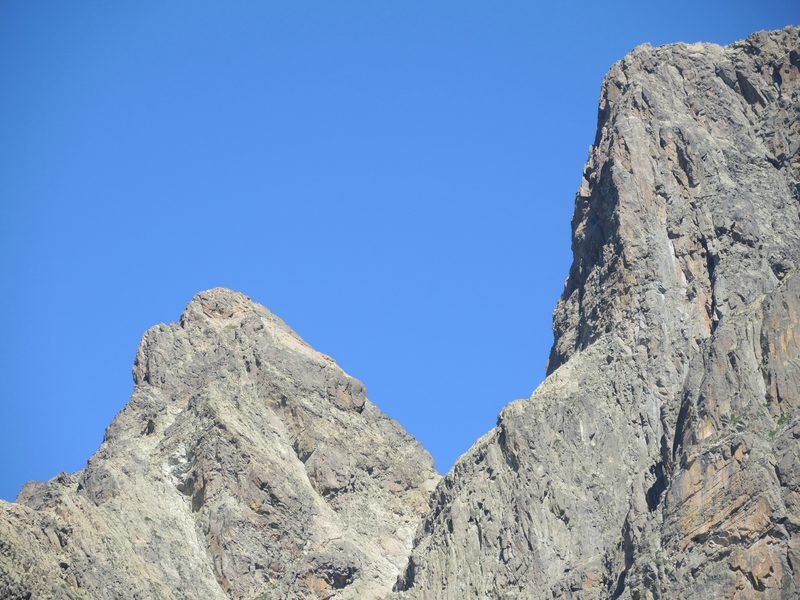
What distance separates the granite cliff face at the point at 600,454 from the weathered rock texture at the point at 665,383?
22cm

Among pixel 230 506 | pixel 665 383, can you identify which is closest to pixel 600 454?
pixel 665 383

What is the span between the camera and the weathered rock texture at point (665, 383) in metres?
135

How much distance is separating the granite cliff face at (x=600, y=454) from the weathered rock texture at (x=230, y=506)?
27 cm

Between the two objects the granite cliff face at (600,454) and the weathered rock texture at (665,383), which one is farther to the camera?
the granite cliff face at (600,454)

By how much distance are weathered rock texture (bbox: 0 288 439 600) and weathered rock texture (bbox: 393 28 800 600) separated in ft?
44.3

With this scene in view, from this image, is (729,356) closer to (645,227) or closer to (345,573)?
(645,227)

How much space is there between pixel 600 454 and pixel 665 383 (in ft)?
29.0

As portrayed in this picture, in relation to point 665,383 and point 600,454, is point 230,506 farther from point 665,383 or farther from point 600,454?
point 665,383

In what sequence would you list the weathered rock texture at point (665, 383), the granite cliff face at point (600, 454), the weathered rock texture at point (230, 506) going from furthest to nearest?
the weathered rock texture at point (230, 506)
the granite cliff face at point (600, 454)
the weathered rock texture at point (665, 383)

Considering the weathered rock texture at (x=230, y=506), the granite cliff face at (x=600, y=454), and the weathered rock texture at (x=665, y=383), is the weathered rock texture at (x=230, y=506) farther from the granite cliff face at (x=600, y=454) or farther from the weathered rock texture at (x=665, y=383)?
the weathered rock texture at (x=665, y=383)

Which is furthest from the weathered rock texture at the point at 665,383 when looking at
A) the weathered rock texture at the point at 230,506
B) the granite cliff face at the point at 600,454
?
the weathered rock texture at the point at 230,506

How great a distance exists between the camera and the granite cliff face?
138625mm

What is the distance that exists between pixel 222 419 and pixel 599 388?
42.4 meters

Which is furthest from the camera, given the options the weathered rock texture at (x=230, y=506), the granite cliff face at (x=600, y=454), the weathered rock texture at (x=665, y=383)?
the weathered rock texture at (x=230, y=506)
